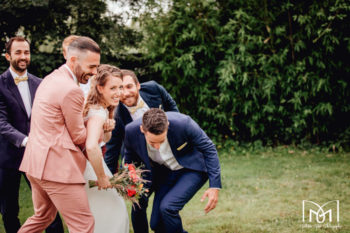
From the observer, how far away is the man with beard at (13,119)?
3873 millimetres

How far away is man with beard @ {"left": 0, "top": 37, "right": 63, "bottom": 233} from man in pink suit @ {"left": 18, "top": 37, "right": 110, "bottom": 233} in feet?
→ 3.96

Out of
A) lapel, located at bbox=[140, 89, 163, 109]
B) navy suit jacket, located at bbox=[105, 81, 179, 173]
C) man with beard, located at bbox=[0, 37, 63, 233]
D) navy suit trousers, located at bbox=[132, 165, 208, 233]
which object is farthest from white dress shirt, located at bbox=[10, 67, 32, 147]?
navy suit trousers, located at bbox=[132, 165, 208, 233]

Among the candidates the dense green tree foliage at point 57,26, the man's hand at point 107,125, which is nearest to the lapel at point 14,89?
the man's hand at point 107,125

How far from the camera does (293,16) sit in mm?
7562

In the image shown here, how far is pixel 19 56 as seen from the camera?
13.0ft

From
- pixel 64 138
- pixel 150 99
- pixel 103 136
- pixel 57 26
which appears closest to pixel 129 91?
pixel 150 99

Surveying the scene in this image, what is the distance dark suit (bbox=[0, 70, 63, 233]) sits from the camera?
3.87 metres

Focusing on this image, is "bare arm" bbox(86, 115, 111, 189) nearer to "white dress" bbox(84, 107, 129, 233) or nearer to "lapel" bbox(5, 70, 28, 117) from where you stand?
"white dress" bbox(84, 107, 129, 233)

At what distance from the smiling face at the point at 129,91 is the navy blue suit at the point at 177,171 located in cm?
52

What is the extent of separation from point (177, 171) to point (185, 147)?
13.2 inches

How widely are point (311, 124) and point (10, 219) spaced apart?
648 centimetres

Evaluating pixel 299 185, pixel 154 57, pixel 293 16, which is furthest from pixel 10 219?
pixel 293 16

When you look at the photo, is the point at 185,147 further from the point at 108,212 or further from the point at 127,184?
the point at 108,212

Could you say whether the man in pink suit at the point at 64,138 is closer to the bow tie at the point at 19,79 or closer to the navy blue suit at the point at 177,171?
the navy blue suit at the point at 177,171
